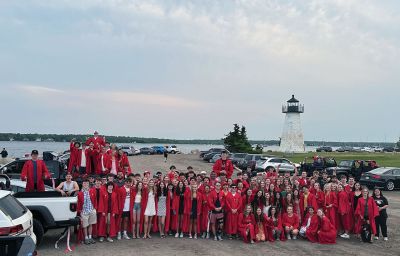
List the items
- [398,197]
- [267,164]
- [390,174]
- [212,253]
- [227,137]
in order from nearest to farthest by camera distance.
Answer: [212,253], [398,197], [390,174], [267,164], [227,137]

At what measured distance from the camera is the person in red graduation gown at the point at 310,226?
11727 mm

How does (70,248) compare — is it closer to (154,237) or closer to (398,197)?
(154,237)

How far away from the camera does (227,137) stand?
2253 inches

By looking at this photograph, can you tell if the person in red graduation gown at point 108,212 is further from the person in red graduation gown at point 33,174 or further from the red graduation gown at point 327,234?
the red graduation gown at point 327,234

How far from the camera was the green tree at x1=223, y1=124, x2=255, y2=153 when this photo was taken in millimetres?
54938

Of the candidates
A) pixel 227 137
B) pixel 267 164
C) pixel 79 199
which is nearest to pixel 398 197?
pixel 267 164

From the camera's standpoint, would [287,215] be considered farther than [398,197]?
No

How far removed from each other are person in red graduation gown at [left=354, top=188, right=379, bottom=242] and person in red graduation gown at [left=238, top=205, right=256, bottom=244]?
9.72 ft

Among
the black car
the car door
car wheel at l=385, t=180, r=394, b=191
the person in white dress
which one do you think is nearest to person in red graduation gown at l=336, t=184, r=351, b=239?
the person in white dress

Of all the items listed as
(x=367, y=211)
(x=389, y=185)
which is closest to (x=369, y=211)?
(x=367, y=211)

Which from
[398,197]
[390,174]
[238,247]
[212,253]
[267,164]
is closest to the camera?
[212,253]

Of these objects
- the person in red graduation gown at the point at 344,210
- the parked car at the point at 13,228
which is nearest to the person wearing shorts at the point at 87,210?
the parked car at the point at 13,228

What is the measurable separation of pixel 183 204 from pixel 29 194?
3856 mm

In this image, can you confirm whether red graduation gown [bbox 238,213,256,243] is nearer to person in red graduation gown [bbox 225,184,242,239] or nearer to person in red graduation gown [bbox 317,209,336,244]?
person in red graduation gown [bbox 225,184,242,239]
